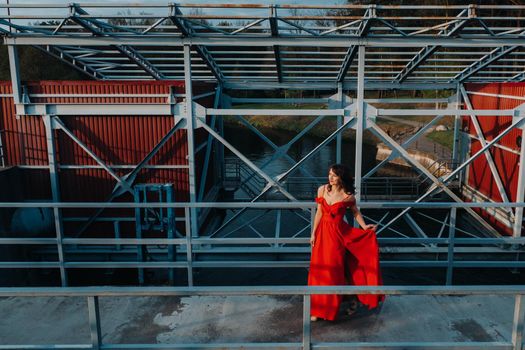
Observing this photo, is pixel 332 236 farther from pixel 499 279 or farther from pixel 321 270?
pixel 499 279

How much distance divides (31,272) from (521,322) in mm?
8500

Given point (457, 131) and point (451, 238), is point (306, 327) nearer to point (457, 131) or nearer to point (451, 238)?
point (451, 238)

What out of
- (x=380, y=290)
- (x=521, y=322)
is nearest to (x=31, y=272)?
(x=380, y=290)

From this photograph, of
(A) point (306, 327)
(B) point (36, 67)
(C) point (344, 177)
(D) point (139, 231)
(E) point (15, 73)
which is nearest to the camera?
(A) point (306, 327)

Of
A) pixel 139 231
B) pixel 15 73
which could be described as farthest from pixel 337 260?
pixel 15 73

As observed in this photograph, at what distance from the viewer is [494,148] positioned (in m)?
12.2

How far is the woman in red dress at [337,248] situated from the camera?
4.45 meters

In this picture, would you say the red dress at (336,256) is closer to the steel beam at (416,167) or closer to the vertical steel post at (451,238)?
the vertical steel post at (451,238)

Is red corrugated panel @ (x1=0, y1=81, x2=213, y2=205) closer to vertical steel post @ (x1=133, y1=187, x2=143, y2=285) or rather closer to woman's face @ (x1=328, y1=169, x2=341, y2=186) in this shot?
vertical steel post @ (x1=133, y1=187, x2=143, y2=285)

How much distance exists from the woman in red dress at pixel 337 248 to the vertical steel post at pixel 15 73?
735 cm

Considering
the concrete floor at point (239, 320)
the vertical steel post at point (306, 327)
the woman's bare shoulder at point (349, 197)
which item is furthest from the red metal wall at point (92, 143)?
the vertical steel post at point (306, 327)

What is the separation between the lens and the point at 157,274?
845 centimetres

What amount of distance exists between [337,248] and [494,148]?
957 cm

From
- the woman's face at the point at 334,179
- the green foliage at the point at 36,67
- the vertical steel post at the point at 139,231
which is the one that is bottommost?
the vertical steel post at the point at 139,231
